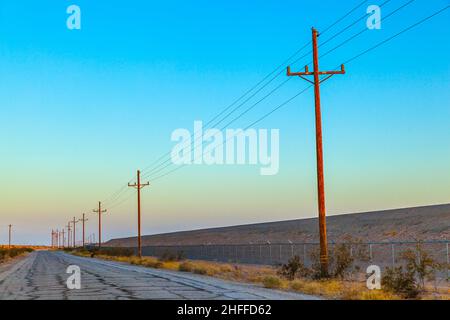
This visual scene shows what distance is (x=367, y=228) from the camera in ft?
318

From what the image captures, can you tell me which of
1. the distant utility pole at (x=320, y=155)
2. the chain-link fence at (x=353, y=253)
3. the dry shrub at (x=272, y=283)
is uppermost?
the distant utility pole at (x=320, y=155)

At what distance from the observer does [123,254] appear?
92000 millimetres

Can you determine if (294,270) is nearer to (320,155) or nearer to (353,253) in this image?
(320,155)

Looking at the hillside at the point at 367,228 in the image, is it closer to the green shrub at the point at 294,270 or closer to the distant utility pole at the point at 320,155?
the green shrub at the point at 294,270

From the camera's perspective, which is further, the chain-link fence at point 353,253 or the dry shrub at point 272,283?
the chain-link fence at point 353,253

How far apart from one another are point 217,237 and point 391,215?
55025 mm

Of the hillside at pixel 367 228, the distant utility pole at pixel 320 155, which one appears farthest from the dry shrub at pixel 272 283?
the hillside at pixel 367 228

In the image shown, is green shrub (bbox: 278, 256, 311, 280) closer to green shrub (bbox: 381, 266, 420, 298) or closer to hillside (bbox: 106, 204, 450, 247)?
green shrub (bbox: 381, 266, 420, 298)

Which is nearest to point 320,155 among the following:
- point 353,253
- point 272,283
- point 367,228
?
point 272,283

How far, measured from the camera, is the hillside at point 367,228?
80938 millimetres

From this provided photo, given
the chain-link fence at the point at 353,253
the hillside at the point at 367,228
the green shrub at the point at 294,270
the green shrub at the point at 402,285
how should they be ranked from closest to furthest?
the green shrub at the point at 402,285 < the green shrub at the point at 294,270 < the chain-link fence at the point at 353,253 < the hillside at the point at 367,228

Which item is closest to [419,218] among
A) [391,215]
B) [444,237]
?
[391,215]

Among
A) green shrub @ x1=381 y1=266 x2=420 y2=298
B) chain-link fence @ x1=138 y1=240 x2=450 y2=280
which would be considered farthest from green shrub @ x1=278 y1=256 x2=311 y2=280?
green shrub @ x1=381 y1=266 x2=420 y2=298
